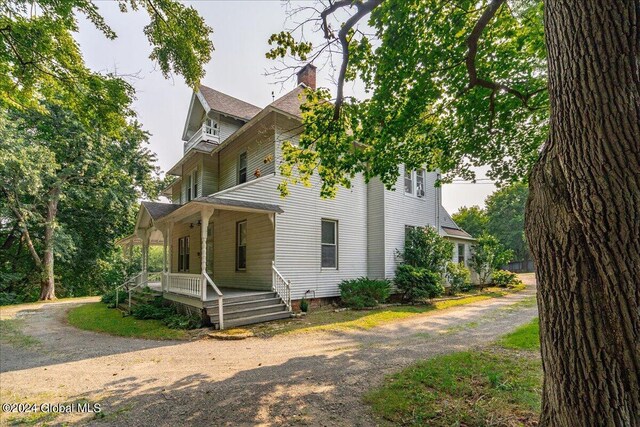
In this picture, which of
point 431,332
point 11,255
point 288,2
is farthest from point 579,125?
point 11,255

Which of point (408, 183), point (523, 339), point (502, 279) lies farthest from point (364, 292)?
point (502, 279)

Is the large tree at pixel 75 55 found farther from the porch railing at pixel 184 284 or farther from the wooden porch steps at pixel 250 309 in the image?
the wooden porch steps at pixel 250 309

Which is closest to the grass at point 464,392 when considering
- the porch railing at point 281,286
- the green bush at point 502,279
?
the porch railing at point 281,286

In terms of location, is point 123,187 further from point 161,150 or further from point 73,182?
point 161,150

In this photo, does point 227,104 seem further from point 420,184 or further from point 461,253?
point 461,253

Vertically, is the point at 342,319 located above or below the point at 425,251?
below

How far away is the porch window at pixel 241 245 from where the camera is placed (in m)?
11.8

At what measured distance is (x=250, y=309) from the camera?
8.98 metres

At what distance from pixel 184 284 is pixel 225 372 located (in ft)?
18.5

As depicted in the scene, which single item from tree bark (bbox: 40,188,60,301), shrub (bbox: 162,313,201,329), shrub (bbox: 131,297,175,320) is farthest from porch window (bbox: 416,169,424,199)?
tree bark (bbox: 40,188,60,301)

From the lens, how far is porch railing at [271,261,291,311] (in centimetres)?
982

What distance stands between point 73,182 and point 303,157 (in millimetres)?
19678

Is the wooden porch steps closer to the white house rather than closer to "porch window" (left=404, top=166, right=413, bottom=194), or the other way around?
the white house

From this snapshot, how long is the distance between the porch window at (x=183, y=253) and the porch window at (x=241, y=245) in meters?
5.51
